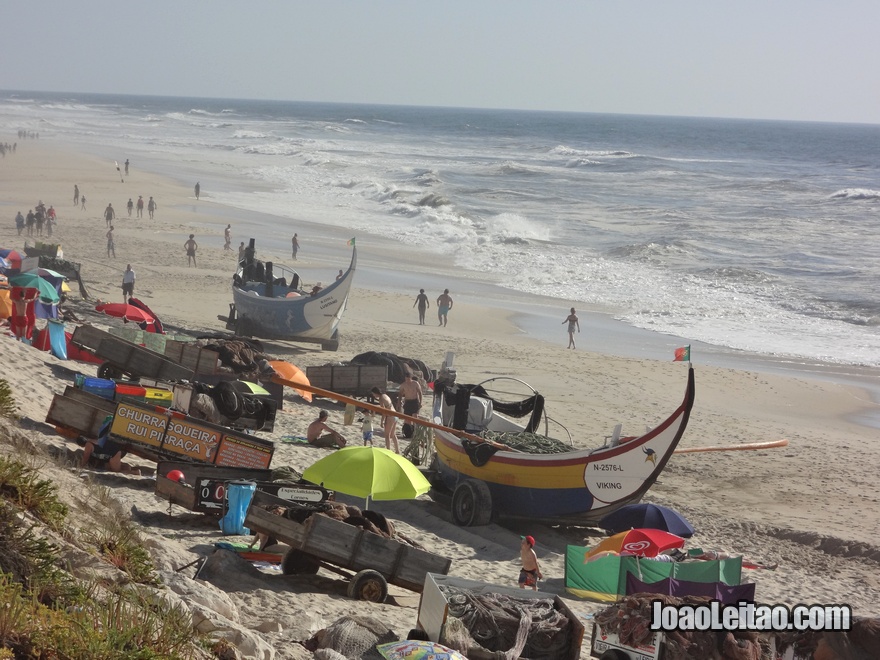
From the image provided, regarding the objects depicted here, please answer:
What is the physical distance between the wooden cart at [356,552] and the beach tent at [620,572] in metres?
1.91

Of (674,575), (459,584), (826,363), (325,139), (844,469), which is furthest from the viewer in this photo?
(325,139)

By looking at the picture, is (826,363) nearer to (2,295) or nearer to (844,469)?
(844,469)

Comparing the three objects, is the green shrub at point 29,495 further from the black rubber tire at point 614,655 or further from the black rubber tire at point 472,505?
the black rubber tire at point 472,505

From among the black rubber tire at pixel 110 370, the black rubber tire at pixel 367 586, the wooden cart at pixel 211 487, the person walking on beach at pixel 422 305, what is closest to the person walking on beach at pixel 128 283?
the person walking on beach at pixel 422 305

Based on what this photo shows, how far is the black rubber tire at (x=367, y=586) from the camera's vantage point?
834cm

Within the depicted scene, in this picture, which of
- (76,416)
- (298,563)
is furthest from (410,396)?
(298,563)

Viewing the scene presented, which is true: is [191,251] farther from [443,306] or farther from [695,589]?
[695,589]

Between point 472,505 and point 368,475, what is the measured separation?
8.08 feet

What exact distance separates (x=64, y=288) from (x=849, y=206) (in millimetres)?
48630

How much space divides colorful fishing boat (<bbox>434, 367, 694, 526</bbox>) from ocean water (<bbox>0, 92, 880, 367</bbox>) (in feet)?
44.3

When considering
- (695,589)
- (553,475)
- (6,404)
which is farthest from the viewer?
(553,475)

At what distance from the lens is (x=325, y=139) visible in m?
104

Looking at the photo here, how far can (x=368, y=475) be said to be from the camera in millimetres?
9977

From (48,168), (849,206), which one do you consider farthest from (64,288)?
(849,206)
